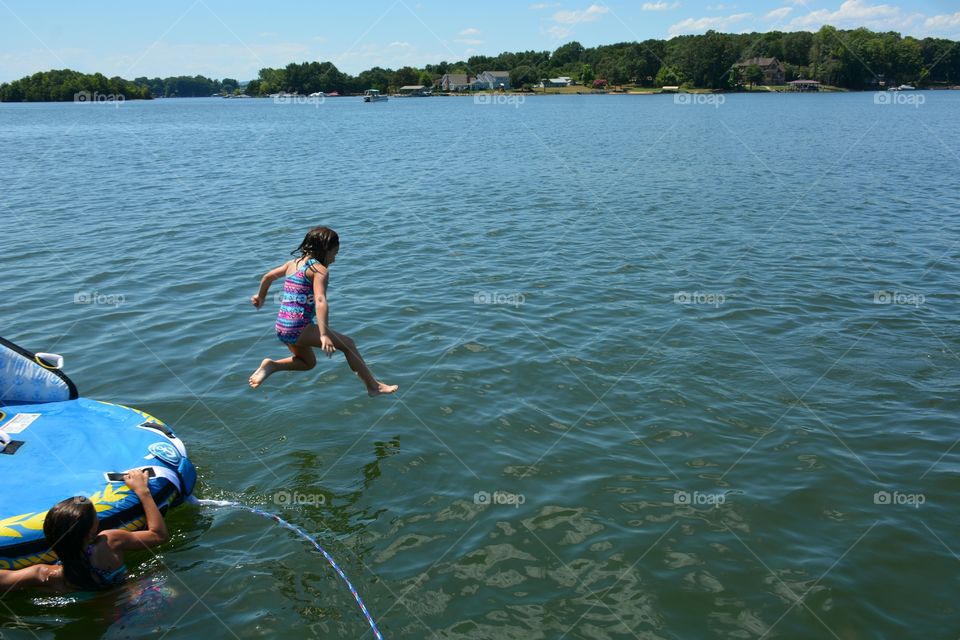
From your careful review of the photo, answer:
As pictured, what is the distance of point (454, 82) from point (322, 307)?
179691mm

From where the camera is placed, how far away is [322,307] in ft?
25.7

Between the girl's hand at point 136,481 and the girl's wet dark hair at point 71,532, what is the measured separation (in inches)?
21.9

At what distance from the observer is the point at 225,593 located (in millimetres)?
6168

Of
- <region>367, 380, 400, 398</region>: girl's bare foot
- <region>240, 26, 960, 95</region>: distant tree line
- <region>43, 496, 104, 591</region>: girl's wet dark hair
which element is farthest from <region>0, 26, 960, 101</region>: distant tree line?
<region>43, 496, 104, 591</region>: girl's wet dark hair

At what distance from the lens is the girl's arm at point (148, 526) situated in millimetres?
6074

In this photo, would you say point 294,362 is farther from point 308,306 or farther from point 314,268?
point 314,268

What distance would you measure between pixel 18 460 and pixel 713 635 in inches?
256

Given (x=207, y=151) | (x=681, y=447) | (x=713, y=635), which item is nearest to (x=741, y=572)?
(x=713, y=635)

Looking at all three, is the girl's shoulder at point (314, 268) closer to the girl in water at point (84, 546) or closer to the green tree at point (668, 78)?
the girl in water at point (84, 546)

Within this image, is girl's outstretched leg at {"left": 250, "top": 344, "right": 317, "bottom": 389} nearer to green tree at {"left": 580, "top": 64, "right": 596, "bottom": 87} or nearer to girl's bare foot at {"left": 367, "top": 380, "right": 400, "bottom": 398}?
girl's bare foot at {"left": 367, "top": 380, "right": 400, "bottom": 398}

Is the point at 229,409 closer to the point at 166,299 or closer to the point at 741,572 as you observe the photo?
the point at 166,299

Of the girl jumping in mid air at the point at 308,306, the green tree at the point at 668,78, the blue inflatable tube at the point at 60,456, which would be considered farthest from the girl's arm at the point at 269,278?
the green tree at the point at 668,78

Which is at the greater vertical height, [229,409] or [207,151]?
[207,151]

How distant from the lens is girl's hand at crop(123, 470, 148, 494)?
6.26 meters
